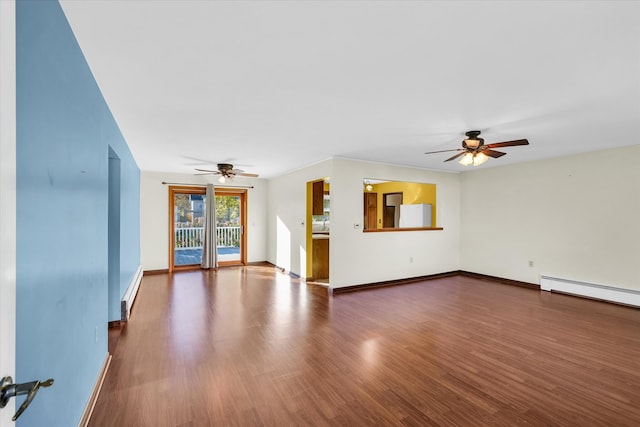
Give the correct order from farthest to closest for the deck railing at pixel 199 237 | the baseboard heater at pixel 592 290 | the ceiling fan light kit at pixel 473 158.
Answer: the deck railing at pixel 199 237 → the baseboard heater at pixel 592 290 → the ceiling fan light kit at pixel 473 158

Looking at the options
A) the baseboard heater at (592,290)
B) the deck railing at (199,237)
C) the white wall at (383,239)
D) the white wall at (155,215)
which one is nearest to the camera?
the baseboard heater at (592,290)

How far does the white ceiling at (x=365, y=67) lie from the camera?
1519mm

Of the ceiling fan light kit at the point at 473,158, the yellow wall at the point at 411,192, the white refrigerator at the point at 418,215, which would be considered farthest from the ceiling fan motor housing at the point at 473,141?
the white refrigerator at the point at 418,215

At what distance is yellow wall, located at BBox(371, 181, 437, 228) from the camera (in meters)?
6.91

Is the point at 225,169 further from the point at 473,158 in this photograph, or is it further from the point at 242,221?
the point at 473,158

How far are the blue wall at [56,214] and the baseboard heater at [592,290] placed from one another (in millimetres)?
6371

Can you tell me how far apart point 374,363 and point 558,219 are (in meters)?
4.51

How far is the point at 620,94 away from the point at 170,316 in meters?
5.27

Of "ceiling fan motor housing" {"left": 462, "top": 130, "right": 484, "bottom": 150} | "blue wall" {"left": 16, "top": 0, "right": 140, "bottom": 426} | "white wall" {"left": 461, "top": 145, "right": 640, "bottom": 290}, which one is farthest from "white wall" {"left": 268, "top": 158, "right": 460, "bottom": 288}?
"blue wall" {"left": 16, "top": 0, "right": 140, "bottom": 426}

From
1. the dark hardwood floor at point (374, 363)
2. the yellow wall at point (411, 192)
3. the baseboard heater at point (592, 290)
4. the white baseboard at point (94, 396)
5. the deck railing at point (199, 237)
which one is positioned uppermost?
the yellow wall at point (411, 192)

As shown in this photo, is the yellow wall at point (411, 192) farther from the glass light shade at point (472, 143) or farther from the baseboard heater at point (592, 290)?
the glass light shade at point (472, 143)

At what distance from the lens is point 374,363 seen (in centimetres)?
267

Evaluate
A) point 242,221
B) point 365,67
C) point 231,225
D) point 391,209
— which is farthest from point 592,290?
point 231,225

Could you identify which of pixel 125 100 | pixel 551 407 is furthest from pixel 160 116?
pixel 551 407
